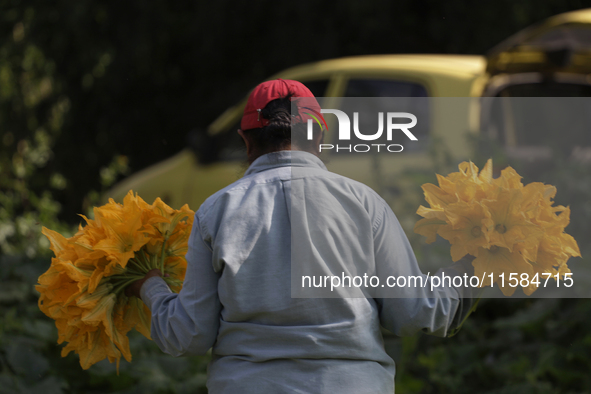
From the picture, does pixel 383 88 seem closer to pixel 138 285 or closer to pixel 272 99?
pixel 272 99

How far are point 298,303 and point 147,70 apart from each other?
7398mm

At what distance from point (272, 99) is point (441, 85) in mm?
2676

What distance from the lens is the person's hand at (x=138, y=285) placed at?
5.51 ft

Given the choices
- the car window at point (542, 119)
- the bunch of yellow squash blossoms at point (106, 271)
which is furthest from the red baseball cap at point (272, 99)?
the car window at point (542, 119)

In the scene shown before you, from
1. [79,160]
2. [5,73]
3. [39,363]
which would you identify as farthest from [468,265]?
[5,73]

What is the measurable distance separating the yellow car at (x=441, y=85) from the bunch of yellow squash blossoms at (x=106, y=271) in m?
1.25

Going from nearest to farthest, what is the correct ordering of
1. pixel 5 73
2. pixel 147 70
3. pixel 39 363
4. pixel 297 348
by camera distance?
pixel 297 348, pixel 39 363, pixel 147 70, pixel 5 73

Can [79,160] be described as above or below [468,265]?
below

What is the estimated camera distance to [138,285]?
168 cm

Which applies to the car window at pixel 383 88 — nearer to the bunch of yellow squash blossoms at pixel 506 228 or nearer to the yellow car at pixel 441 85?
the yellow car at pixel 441 85

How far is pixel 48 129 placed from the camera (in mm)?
8766

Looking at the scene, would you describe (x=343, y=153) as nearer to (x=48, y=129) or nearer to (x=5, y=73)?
(x=48, y=129)

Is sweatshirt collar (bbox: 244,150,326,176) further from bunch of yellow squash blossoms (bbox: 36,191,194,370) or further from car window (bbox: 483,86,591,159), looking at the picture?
car window (bbox: 483,86,591,159)

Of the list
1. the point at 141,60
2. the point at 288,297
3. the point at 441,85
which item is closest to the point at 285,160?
the point at 288,297
